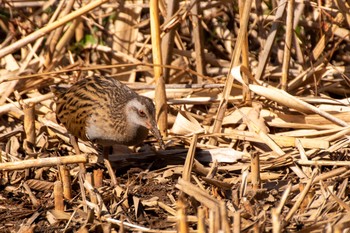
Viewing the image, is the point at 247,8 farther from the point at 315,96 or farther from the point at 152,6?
the point at 315,96

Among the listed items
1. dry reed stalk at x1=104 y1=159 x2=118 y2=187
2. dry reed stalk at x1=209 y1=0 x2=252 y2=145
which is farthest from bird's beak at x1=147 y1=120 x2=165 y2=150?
dry reed stalk at x1=209 y1=0 x2=252 y2=145

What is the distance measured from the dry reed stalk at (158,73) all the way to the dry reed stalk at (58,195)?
1360 millimetres

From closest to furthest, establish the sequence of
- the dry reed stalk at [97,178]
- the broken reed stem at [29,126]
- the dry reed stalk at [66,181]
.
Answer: the dry reed stalk at [66,181]
the dry reed stalk at [97,178]
the broken reed stem at [29,126]

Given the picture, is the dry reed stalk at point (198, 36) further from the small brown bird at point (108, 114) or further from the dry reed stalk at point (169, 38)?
the small brown bird at point (108, 114)

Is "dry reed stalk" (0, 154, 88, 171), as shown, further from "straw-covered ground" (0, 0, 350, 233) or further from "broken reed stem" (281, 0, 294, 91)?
"broken reed stem" (281, 0, 294, 91)

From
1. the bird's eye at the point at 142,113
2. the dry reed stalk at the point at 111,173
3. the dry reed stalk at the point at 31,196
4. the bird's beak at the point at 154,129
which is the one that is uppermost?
the bird's eye at the point at 142,113

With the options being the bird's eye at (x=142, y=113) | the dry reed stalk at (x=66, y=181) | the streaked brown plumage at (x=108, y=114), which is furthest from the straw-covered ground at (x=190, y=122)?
the bird's eye at (x=142, y=113)

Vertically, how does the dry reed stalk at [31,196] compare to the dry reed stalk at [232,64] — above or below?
below

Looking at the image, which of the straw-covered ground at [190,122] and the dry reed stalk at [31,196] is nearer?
the straw-covered ground at [190,122]

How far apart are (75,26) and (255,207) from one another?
327cm

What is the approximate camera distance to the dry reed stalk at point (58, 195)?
5.41 metres

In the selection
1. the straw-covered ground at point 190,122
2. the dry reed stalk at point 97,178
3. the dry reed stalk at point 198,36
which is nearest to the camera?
the straw-covered ground at point 190,122

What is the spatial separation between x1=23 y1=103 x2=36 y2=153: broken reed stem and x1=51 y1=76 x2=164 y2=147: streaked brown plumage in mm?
254

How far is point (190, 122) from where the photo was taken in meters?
6.62
